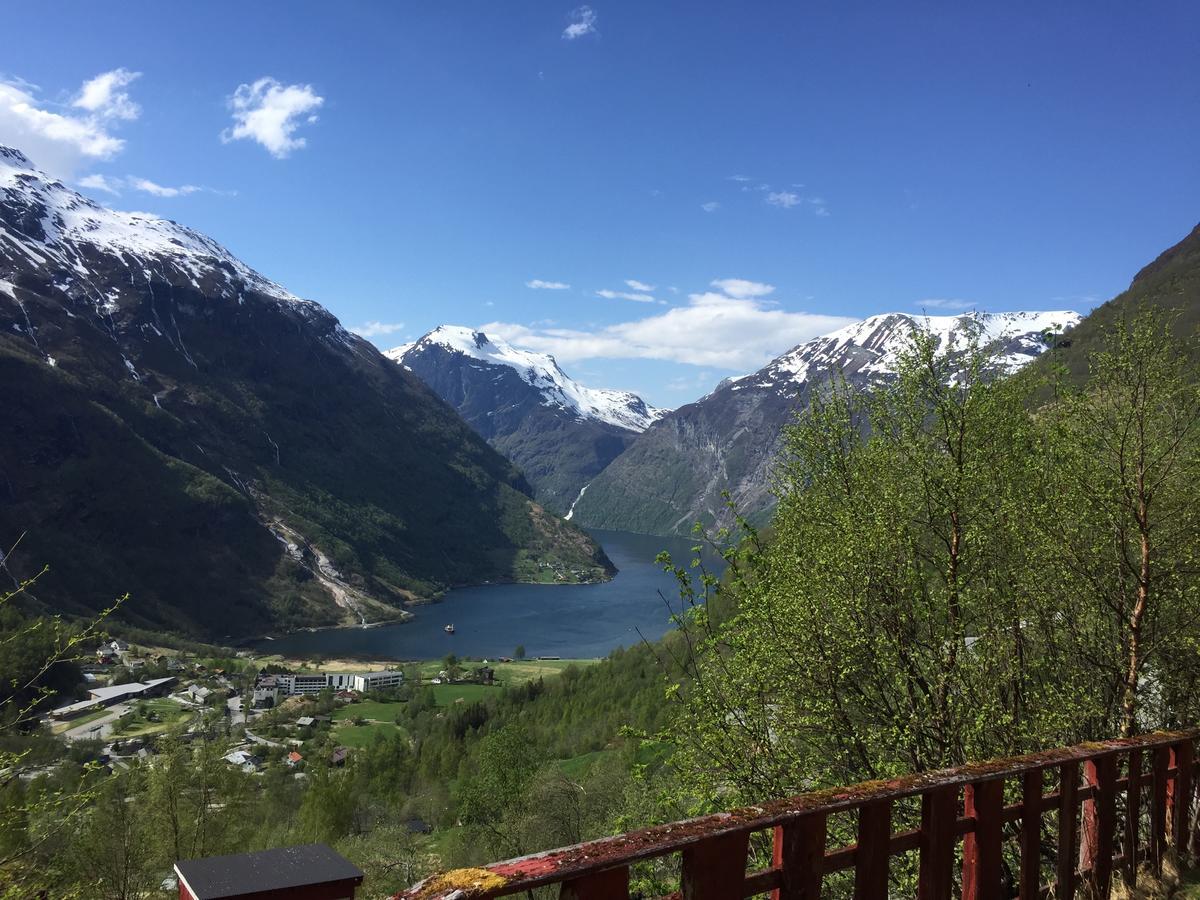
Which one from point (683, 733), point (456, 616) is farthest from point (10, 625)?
point (683, 733)

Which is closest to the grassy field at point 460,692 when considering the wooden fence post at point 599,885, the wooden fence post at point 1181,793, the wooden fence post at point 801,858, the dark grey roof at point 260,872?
the dark grey roof at point 260,872

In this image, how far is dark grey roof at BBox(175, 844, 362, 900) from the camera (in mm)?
14758

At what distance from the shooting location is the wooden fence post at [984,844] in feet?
16.1

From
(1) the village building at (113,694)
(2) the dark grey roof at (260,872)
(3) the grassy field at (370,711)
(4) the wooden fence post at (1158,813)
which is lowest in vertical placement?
(3) the grassy field at (370,711)

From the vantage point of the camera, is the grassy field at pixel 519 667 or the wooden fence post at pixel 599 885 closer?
the wooden fence post at pixel 599 885

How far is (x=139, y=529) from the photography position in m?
188

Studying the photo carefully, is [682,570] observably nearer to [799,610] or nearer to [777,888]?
[799,610]

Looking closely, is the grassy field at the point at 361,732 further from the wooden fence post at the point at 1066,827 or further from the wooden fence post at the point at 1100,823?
Answer: the wooden fence post at the point at 1066,827

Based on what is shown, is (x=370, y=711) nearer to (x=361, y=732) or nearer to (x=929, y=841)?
(x=361, y=732)

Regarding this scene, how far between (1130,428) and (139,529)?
21779 cm

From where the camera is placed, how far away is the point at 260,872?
15.6 metres

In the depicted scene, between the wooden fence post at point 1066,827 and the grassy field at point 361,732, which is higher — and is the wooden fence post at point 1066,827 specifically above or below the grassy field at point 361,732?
above

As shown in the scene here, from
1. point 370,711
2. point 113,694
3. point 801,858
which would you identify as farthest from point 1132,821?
point 113,694

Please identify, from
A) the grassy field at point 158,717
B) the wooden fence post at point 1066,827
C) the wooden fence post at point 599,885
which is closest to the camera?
the wooden fence post at point 599,885
